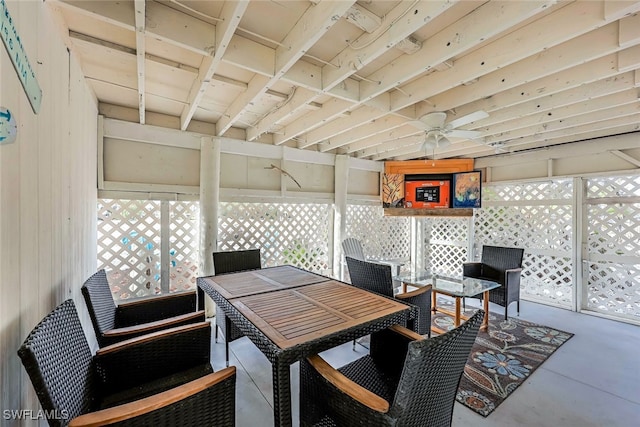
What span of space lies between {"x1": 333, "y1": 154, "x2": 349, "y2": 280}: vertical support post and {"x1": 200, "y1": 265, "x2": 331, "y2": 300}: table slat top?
1821 millimetres

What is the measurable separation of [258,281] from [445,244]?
4.43 meters

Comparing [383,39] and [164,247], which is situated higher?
[383,39]

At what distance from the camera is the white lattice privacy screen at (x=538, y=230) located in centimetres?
425

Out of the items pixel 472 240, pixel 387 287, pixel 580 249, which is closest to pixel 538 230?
pixel 580 249

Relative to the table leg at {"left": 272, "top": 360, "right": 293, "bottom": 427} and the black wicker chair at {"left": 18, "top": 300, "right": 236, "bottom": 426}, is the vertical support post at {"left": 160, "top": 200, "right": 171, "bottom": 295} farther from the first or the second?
the table leg at {"left": 272, "top": 360, "right": 293, "bottom": 427}

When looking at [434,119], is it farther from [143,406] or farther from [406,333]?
[143,406]

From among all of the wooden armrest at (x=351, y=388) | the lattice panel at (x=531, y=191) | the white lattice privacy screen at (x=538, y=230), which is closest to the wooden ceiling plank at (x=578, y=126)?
the lattice panel at (x=531, y=191)

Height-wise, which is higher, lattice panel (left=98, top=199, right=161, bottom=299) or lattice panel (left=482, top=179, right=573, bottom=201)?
lattice panel (left=482, top=179, right=573, bottom=201)

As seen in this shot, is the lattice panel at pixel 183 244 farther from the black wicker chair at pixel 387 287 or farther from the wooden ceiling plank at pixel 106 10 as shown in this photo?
the wooden ceiling plank at pixel 106 10

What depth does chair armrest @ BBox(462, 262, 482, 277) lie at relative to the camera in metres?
4.15

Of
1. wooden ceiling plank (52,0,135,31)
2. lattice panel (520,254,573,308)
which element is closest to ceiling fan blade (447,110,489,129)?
wooden ceiling plank (52,0,135,31)

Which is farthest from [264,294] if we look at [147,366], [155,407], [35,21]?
[35,21]

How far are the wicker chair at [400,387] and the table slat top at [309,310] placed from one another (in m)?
0.17

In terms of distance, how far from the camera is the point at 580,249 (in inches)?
160
